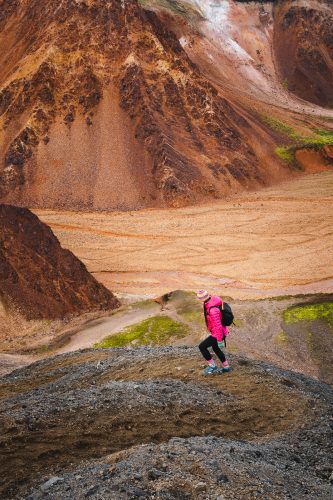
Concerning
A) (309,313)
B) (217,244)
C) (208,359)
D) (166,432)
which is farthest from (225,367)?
(217,244)

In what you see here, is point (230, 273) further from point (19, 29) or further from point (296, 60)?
point (296, 60)

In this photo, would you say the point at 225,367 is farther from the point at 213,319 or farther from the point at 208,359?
the point at 213,319

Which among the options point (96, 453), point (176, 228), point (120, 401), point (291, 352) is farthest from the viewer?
point (176, 228)

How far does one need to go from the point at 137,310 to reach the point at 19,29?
45916mm

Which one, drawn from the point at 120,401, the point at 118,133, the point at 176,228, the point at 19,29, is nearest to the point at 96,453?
the point at 120,401

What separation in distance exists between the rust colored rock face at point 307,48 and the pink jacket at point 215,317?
77.3m

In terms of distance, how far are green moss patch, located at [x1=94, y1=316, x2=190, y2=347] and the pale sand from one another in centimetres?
681

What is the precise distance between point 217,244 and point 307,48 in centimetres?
6056

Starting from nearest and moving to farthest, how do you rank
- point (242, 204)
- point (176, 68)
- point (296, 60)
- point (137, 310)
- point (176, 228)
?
point (137, 310) → point (176, 228) → point (242, 204) → point (176, 68) → point (296, 60)

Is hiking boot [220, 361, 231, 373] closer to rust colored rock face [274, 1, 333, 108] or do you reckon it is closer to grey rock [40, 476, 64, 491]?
grey rock [40, 476, 64, 491]

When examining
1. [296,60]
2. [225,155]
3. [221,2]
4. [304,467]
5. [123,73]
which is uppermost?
[221,2]

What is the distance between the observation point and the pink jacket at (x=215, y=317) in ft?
37.5

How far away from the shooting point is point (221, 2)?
90.6 m

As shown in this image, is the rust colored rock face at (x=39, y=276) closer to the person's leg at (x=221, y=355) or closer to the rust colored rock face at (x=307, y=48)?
the person's leg at (x=221, y=355)
